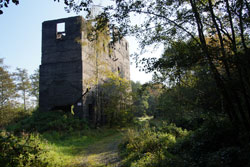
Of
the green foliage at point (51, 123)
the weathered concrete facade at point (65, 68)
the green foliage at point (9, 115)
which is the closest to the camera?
the green foliage at point (51, 123)

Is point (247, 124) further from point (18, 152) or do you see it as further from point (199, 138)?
point (18, 152)

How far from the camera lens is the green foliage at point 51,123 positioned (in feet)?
41.8

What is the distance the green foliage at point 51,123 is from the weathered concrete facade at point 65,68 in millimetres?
1024

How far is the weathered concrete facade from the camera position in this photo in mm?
15445

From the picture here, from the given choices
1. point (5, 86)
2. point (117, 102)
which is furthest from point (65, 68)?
point (5, 86)

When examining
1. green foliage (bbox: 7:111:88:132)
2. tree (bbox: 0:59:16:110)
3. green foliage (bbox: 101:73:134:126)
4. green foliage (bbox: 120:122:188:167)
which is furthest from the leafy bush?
tree (bbox: 0:59:16:110)

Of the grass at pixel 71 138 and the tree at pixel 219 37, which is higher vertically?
the tree at pixel 219 37

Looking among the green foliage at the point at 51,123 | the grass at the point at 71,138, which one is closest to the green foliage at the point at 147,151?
the grass at the point at 71,138

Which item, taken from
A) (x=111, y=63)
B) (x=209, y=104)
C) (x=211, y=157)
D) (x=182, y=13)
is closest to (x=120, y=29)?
(x=182, y=13)

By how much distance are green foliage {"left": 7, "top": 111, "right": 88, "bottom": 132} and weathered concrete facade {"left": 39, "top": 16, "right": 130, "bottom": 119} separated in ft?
3.36

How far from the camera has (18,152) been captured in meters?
4.98

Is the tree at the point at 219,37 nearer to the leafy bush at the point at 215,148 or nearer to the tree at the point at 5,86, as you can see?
the leafy bush at the point at 215,148

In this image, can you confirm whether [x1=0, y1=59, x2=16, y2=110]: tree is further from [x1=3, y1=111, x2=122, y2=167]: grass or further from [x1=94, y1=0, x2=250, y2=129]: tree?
[x1=94, y1=0, x2=250, y2=129]: tree

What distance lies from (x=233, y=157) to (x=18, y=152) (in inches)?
206
